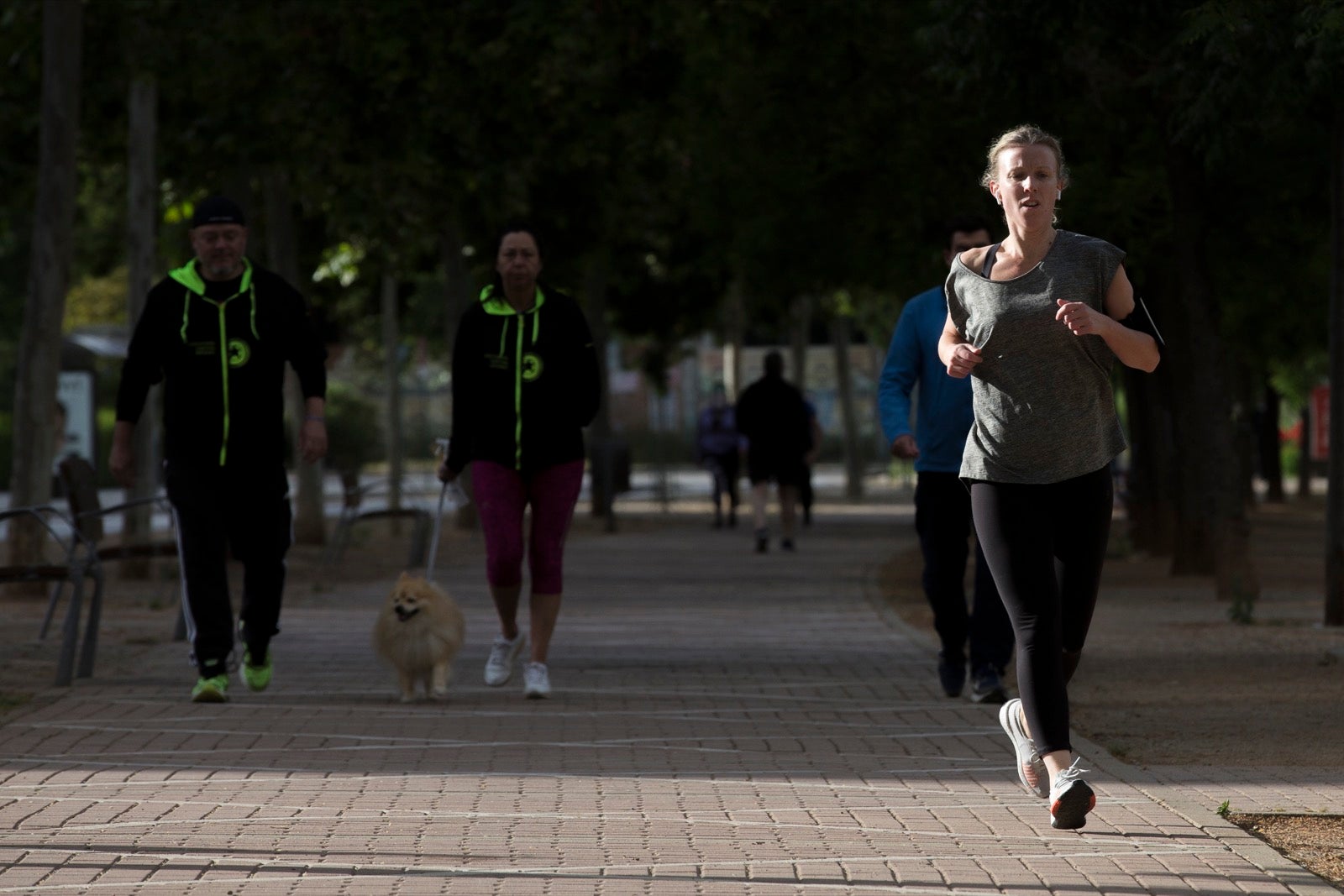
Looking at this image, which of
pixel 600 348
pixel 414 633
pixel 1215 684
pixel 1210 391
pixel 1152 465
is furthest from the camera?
pixel 600 348

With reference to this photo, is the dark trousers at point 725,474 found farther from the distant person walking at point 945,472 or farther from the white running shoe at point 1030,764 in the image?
the white running shoe at point 1030,764

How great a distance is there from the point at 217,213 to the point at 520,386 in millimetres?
1425

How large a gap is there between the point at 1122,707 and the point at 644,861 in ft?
13.3

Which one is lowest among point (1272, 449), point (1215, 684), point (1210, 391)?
point (1215, 684)

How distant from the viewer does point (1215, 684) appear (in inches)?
393

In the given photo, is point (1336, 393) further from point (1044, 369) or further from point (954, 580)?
point (1044, 369)

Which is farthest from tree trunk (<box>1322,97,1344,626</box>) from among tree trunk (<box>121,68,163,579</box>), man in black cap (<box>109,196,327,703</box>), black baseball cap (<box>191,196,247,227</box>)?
tree trunk (<box>121,68,163,579</box>)

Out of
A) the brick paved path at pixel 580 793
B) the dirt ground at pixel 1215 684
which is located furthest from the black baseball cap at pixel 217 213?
the dirt ground at pixel 1215 684

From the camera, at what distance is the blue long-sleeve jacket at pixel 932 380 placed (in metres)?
8.79

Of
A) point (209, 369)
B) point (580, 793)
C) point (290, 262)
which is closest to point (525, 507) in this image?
point (209, 369)

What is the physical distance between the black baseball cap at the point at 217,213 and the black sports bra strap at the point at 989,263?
417cm

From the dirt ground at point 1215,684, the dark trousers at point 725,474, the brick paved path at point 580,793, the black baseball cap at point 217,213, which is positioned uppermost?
the black baseball cap at point 217,213

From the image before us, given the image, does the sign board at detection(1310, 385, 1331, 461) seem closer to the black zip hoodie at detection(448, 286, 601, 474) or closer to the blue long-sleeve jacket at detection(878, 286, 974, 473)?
the blue long-sleeve jacket at detection(878, 286, 974, 473)

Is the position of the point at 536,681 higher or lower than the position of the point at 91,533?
lower
